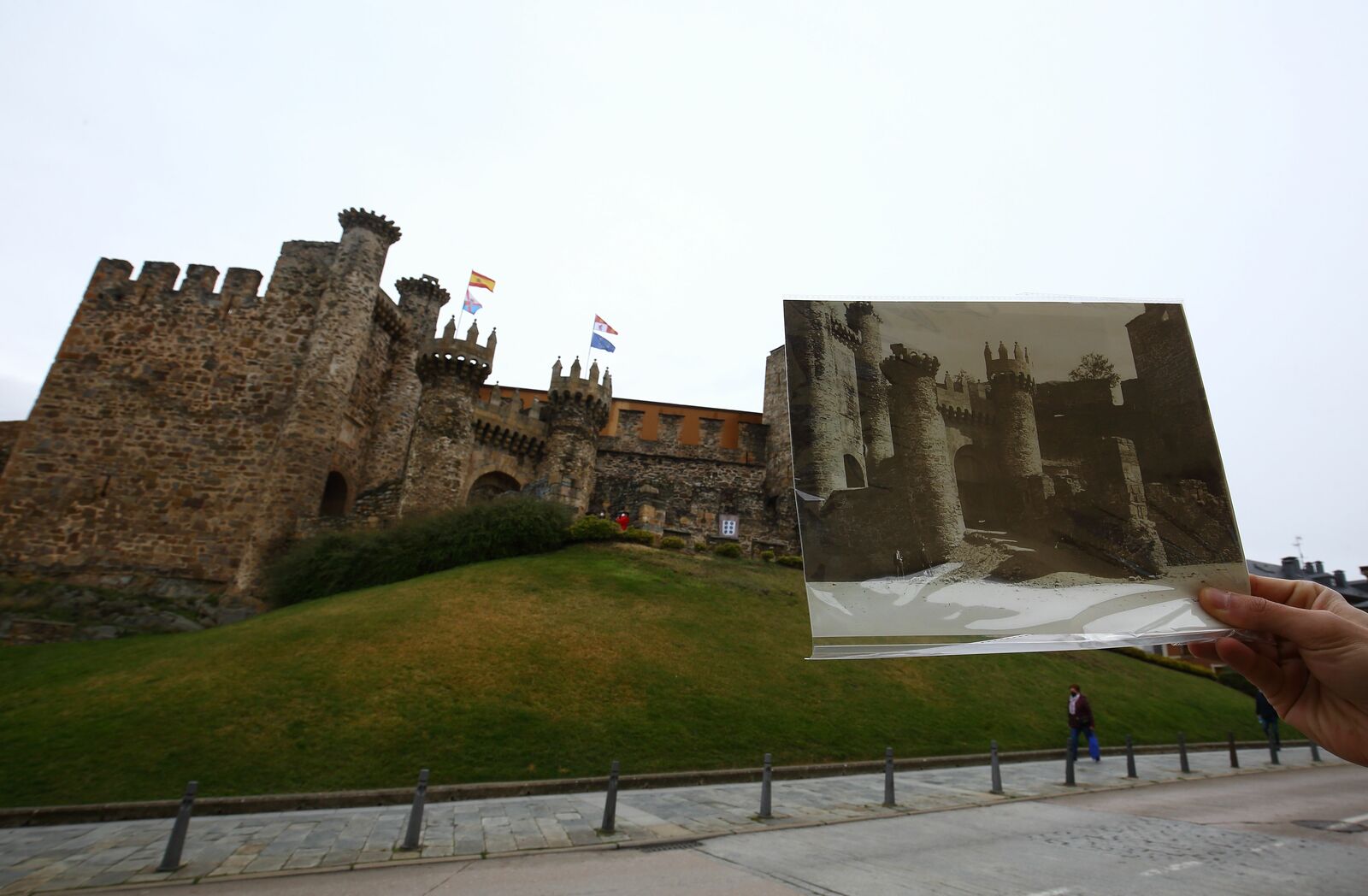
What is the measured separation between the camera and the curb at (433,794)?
8141mm

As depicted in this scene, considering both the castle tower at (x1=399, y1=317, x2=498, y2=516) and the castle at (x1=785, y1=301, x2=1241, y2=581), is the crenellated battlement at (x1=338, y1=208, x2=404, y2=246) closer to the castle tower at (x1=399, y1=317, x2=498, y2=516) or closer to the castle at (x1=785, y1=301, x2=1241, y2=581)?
the castle tower at (x1=399, y1=317, x2=498, y2=516)

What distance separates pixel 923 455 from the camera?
2330 mm

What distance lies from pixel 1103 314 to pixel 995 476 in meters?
0.78

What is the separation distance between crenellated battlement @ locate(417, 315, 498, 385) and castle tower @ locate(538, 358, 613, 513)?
Answer: 329cm

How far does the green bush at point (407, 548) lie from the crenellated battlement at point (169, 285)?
11545mm

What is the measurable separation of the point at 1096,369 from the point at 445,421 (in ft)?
87.2

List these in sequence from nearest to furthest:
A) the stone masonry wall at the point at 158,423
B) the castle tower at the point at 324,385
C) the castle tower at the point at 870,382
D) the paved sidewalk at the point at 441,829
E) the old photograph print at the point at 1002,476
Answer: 1. the old photograph print at the point at 1002,476
2. the castle tower at the point at 870,382
3. the paved sidewalk at the point at 441,829
4. the stone masonry wall at the point at 158,423
5. the castle tower at the point at 324,385

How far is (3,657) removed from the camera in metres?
15.6

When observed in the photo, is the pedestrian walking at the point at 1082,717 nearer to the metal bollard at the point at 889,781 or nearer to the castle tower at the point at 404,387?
the metal bollard at the point at 889,781

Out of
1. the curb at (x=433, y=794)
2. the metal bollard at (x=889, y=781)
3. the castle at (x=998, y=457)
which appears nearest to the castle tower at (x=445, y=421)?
the curb at (x=433, y=794)

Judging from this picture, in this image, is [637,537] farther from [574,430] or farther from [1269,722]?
[1269,722]

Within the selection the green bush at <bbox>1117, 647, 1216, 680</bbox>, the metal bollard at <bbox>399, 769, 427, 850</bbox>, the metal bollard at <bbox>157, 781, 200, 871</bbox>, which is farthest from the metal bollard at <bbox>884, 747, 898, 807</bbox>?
the green bush at <bbox>1117, 647, 1216, 680</bbox>

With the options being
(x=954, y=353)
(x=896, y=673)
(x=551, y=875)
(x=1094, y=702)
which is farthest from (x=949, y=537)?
(x=1094, y=702)

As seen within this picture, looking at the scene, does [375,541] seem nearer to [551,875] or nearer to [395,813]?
[395,813]
